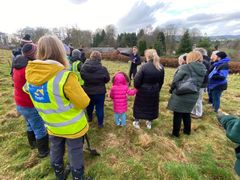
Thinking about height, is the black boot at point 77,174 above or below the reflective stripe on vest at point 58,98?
below

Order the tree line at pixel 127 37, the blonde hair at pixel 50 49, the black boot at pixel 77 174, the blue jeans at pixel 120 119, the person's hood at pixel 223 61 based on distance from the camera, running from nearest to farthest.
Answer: the blonde hair at pixel 50 49
the black boot at pixel 77 174
the blue jeans at pixel 120 119
the person's hood at pixel 223 61
the tree line at pixel 127 37

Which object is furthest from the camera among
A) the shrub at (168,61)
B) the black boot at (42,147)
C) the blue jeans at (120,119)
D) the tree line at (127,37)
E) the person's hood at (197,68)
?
the tree line at (127,37)

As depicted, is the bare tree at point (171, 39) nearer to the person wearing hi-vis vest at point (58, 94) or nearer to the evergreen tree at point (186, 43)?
the evergreen tree at point (186, 43)

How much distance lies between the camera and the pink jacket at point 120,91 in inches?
163

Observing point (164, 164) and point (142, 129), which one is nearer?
point (164, 164)

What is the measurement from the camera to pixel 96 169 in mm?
3174

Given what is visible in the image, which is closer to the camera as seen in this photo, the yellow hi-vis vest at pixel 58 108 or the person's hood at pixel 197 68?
the yellow hi-vis vest at pixel 58 108

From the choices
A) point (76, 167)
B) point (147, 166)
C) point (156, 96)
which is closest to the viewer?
point (76, 167)

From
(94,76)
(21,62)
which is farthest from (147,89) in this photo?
(21,62)

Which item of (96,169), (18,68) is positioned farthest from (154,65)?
(18,68)

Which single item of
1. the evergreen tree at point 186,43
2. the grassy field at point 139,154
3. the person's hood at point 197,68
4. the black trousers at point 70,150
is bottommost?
the grassy field at point 139,154

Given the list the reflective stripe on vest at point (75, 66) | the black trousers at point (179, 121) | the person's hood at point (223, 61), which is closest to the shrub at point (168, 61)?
the person's hood at point (223, 61)

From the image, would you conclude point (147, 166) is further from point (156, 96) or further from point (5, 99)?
point (5, 99)

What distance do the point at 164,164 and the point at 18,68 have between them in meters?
2.99
